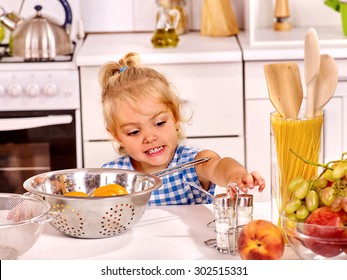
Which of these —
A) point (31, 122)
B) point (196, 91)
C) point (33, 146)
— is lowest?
point (33, 146)

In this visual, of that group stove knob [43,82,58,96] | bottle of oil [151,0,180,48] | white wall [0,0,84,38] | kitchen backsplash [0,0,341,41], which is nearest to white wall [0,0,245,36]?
kitchen backsplash [0,0,341,41]

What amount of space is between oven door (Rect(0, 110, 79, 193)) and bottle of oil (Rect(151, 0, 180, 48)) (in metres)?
0.42

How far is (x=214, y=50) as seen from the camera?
2.88 metres

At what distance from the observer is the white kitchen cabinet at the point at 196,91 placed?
2.84 meters

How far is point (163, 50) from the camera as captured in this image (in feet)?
9.50

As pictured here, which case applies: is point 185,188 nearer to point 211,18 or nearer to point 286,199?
point 286,199

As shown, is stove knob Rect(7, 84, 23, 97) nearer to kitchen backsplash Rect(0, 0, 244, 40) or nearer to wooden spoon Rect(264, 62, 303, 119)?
kitchen backsplash Rect(0, 0, 244, 40)

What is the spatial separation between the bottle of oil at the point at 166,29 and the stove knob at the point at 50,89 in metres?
0.42

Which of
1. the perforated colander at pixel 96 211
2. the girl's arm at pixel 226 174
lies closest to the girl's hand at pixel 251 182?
the girl's arm at pixel 226 174

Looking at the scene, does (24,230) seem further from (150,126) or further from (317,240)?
(150,126)

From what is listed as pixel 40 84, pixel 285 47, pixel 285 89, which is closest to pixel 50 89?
pixel 40 84

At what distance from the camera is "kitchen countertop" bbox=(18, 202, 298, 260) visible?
1315mm

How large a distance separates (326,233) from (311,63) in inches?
12.3

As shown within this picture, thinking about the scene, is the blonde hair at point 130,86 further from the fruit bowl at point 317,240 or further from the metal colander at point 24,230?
the fruit bowl at point 317,240
